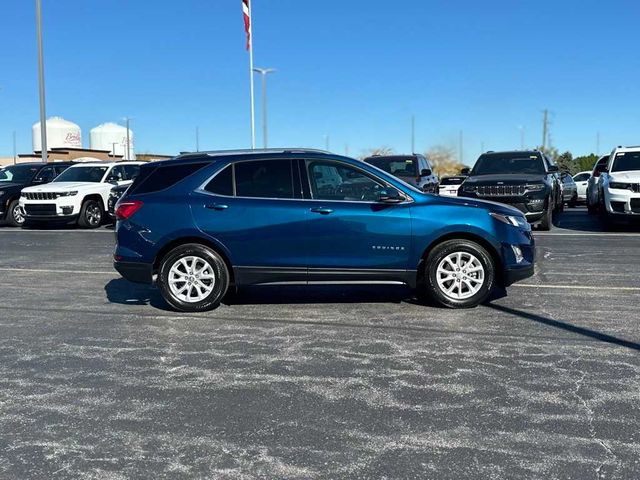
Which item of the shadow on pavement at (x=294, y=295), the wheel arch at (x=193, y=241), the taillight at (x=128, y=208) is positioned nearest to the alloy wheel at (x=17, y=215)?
the shadow on pavement at (x=294, y=295)

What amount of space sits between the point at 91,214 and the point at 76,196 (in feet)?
2.10

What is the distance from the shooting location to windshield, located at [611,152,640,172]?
14742 mm

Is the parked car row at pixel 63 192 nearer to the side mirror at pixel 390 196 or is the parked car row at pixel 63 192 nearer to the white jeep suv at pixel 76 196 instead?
the white jeep suv at pixel 76 196

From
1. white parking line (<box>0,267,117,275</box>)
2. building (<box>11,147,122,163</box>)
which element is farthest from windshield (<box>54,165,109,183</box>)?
building (<box>11,147,122,163</box>)

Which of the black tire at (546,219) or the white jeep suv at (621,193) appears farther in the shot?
the black tire at (546,219)

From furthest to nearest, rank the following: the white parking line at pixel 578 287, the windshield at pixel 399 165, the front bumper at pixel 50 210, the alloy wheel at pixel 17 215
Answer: the alloy wheel at pixel 17 215, the front bumper at pixel 50 210, the windshield at pixel 399 165, the white parking line at pixel 578 287

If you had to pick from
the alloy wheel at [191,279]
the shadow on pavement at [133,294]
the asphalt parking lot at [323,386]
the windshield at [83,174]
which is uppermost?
the windshield at [83,174]

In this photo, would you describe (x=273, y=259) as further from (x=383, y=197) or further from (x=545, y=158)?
(x=545, y=158)

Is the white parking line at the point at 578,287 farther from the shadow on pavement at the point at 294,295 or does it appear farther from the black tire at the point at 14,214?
the black tire at the point at 14,214

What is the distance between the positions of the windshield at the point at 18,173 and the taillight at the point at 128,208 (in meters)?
13.5

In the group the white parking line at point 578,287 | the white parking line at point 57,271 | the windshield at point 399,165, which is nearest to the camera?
the white parking line at point 578,287

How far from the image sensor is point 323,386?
14.7ft

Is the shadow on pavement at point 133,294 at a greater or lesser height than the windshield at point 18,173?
lesser

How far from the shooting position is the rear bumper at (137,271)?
6879 millimetres
